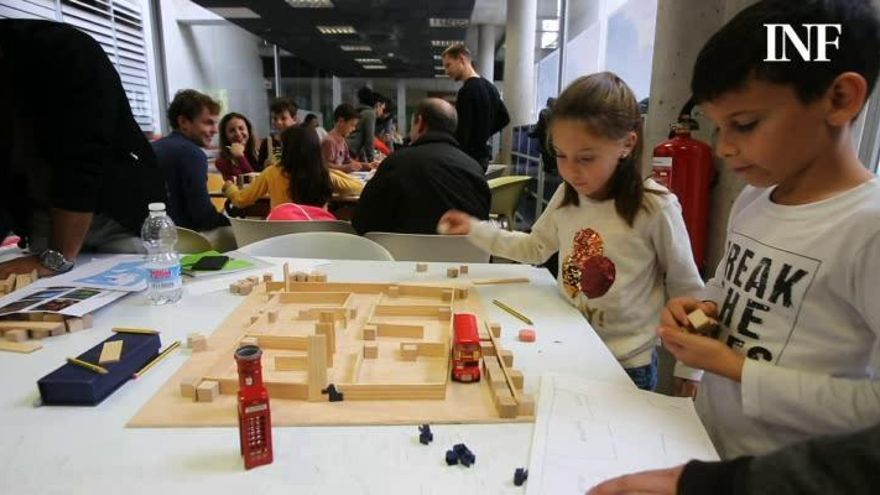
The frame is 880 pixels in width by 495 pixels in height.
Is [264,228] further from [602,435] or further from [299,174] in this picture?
[602,435]

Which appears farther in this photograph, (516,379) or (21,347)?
(21,347)

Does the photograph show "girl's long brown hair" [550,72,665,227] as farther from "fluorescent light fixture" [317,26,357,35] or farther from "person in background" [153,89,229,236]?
"fluorescent light fixture" [317,26,357,35]

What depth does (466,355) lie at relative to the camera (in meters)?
0.93

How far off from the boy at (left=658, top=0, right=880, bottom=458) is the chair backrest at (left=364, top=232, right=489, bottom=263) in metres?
1.25

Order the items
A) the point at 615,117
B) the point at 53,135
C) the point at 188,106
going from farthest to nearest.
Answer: the point at 188,106, the point at 53,135, the point at 615,117

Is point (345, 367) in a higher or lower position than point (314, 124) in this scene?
lower

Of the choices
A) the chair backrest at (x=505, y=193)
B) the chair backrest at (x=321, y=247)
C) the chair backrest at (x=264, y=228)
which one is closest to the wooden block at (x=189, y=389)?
the chair backrest at (x=321, y=247)

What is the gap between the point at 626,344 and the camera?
4.26 feet

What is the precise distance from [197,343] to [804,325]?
1.08 metres

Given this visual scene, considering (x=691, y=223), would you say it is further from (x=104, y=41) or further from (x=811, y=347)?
(x=104, y=41)

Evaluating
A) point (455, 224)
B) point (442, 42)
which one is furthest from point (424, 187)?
point (442, 42)

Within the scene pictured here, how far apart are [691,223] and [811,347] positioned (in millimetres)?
1244

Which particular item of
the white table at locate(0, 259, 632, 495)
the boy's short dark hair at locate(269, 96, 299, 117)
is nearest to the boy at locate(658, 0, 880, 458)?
the white table at locate(0, 259, 632, 495)

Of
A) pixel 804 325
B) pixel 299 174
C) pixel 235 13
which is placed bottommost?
pixel 804 325
